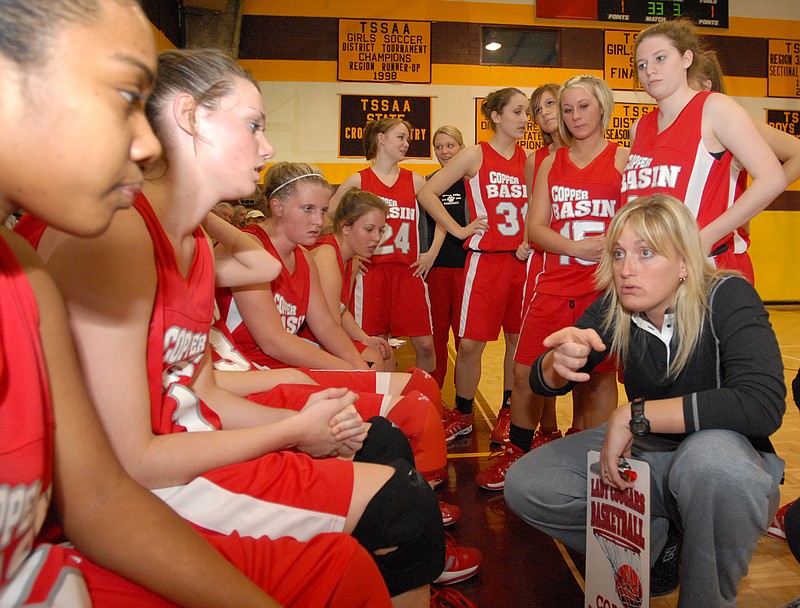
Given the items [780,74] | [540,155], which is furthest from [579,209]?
[780,74]

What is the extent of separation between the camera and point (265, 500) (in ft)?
4.05

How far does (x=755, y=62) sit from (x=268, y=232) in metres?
9.37

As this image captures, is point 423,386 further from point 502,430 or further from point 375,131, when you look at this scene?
point 375,131

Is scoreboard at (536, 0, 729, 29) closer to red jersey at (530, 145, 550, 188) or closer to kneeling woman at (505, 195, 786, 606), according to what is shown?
red jersey at (530, 145, 550, 188)

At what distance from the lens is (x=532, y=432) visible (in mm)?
3061

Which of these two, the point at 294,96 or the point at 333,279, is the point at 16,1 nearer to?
the point at 333,279

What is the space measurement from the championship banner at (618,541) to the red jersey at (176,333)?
1076 mm

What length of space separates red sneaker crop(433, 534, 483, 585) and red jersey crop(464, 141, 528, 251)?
2.29m

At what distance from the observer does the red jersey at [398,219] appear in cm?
437

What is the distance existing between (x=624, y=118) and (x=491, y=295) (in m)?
6.36

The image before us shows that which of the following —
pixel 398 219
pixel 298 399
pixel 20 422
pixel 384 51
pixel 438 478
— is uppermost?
pixel 384 51

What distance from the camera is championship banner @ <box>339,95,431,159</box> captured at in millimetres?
8758

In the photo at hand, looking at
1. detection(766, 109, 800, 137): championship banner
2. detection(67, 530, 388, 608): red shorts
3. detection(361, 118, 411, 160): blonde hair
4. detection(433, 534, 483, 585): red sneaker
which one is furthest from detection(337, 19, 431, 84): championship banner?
detection(67, 530, 388, 608): red shorts

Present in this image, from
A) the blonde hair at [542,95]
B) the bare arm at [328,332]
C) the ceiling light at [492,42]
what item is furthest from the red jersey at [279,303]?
the ceiling light at [492,42]
